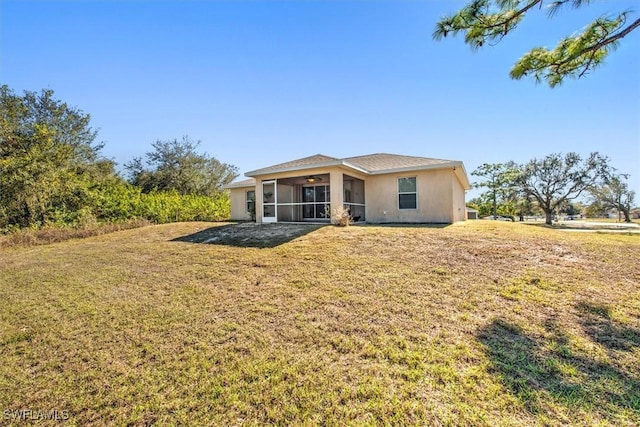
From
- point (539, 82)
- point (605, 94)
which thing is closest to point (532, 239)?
point (539, 82)

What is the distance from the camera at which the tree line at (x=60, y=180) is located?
11.3m

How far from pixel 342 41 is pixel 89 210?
46.3ft

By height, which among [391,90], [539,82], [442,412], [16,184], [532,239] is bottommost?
[442,412]

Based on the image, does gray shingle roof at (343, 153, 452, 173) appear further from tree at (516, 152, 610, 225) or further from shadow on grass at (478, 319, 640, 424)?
tree at (516, 152, 610, 225)

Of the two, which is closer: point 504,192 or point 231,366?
point 231,366

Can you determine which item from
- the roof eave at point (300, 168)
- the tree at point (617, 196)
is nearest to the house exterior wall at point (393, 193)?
the roof eave at point (300, 168)

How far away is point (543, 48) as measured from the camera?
4.98 meters

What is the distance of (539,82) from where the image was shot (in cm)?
525

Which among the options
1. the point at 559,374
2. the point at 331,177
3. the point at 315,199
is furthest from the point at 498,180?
the point at 559,374

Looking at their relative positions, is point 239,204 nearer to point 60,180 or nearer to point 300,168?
point 300,168

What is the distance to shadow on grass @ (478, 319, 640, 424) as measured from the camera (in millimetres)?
2123

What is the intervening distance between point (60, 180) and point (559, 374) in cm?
1814

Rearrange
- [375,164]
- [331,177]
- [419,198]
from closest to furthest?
[331,177], [419,198], [375,164]

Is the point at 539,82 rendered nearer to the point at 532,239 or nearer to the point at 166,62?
the point at 532,239
